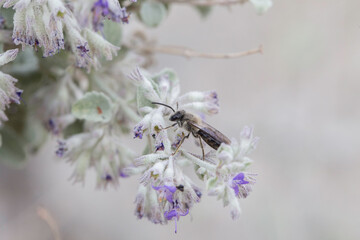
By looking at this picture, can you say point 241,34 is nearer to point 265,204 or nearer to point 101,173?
point 265,204

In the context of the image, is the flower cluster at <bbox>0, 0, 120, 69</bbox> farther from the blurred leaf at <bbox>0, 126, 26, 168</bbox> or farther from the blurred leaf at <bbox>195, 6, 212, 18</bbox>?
the blurred leaf at <bbox>195, 6, 212, 18</bbox>

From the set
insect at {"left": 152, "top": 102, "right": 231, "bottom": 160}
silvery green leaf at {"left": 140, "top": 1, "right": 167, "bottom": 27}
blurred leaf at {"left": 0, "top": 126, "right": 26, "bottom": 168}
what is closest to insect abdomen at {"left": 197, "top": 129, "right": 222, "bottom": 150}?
insect at {"left": 152, "top": 102, "right": 231, "bottom": 160}

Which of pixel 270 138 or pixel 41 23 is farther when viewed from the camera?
pixel 270 138

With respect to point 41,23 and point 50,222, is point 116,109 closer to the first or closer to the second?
point 41,23

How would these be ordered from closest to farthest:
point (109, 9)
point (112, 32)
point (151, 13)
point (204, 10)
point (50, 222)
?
point (109, 9) < point (112, 32) < point (151, 13) < point (204, 10) < point (50, 222)

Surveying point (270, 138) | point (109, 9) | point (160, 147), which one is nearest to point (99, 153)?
point (160, 147)

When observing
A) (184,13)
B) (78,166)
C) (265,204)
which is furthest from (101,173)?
(184,13)

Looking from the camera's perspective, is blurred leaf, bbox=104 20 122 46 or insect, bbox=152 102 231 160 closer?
insect, bbox=152 102 231 160
